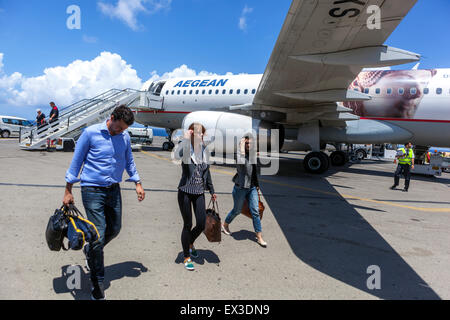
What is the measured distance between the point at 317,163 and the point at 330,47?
21.7ft

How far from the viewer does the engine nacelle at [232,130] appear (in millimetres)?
10328

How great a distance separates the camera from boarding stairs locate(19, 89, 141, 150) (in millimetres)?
15469

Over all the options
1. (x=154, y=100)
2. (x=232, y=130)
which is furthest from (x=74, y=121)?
(x=232, y=130)

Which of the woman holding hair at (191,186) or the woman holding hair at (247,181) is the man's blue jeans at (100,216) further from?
the woman holding hair at (247,181)

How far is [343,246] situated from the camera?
442 centimetres

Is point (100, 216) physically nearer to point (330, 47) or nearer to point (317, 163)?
point (330, 47)

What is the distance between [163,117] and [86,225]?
51.1 ft

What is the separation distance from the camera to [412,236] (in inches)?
197

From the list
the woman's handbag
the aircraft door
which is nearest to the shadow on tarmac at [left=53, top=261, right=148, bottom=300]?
the woman's handbag

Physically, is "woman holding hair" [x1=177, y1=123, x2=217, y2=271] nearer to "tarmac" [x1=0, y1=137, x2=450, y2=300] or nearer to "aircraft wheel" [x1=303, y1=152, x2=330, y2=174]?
"tarmac" [x1=0, y1=137, x2=450, y2=300]

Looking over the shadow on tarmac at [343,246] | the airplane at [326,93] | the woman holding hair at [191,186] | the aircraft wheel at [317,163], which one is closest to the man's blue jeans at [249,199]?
the shadow on tarmac at [343,246]

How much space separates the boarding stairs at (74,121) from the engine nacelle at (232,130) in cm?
920
